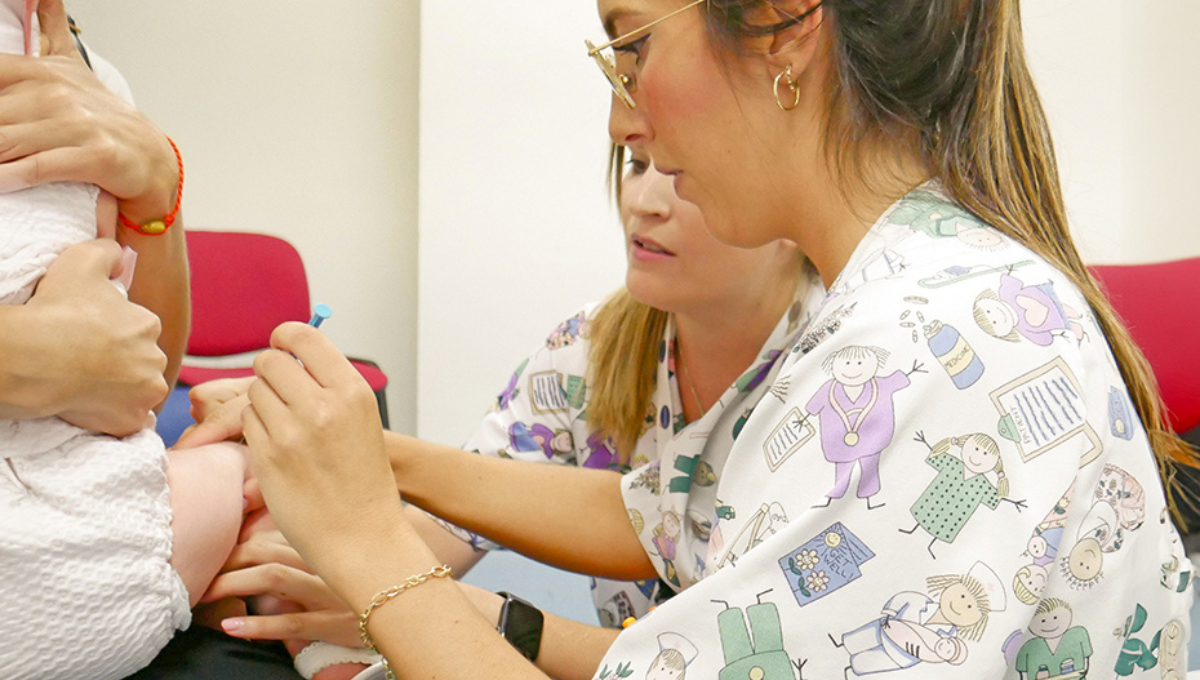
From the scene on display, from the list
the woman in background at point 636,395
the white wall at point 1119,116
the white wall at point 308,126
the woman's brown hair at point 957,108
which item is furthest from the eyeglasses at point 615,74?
the white wall at point 1119,116

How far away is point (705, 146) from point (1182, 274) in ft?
7.80

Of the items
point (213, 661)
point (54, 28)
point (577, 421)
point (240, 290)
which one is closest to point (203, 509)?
point (213, 661)

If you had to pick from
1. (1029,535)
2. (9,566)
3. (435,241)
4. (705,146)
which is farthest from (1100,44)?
(9,566)

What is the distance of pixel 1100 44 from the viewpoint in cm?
383

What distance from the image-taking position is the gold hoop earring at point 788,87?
35.2 inches

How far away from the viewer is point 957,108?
3.00 feet

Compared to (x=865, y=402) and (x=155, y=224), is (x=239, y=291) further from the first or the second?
(x=865, y=402)

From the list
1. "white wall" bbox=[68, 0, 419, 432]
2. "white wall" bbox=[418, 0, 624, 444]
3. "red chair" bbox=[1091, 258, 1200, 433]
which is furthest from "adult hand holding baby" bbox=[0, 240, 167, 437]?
"white wall" bbox=[68, 0, 419, 432]

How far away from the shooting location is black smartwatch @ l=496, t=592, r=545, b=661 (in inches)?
45.9

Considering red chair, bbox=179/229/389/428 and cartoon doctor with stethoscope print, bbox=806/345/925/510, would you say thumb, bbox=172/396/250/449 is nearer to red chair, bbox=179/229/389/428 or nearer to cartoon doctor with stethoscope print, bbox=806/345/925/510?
cartoon doctor with stethoscope print, bbox=806/345/925/510

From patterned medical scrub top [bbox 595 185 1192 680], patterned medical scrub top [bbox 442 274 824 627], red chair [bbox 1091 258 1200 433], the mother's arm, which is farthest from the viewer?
red chair [bbox 1091 258 1200 433]

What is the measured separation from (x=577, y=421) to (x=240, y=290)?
6.79 ft

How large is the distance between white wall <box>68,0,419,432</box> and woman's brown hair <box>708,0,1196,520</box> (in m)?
3.11

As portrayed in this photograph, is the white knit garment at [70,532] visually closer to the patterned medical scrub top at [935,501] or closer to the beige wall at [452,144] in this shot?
the patterned medical scrub top at [935,501]
